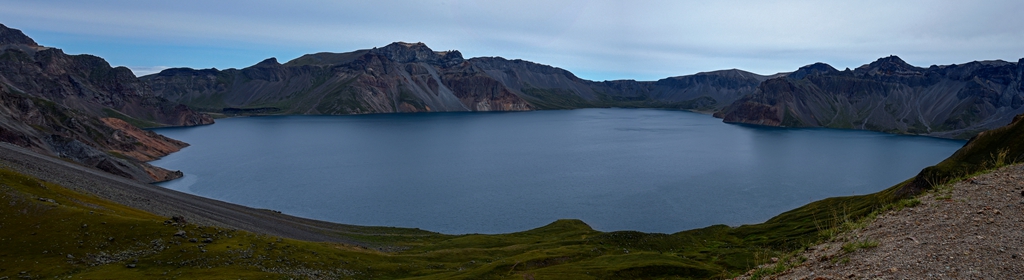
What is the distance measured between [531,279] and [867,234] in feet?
75.6

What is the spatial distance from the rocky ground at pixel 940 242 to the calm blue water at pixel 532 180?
54.8 meters

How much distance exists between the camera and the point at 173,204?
68.8 m

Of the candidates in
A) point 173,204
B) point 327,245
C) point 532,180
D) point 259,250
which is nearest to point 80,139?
point 173,204

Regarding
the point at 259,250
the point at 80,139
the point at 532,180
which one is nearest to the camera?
the point at 259,250

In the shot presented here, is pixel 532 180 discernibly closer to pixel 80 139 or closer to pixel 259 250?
pixel 259 250

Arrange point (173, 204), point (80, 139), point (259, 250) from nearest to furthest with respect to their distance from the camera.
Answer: point (259, 250)
point (173, 204)
point (80, 139)

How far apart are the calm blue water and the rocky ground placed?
54.8 m

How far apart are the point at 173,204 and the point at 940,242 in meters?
79.1

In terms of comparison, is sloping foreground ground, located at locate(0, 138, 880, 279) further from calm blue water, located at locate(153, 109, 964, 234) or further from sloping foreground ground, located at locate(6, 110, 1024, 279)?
calm blue water, located at locate(153, 109, 964, 234)

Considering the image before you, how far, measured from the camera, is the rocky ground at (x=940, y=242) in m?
13.8

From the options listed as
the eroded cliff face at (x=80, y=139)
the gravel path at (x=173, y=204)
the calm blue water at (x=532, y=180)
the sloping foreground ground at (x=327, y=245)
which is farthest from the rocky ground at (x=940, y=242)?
the eroded cliff face at (x=80, y=139)

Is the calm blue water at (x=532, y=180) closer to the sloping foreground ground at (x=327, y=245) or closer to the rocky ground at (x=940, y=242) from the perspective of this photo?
the sloping foreground ground at (x=327, y=245)

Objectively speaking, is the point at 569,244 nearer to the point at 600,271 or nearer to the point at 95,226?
the point at 600,271

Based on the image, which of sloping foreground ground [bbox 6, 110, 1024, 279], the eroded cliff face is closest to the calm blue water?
the eroded cliff face
